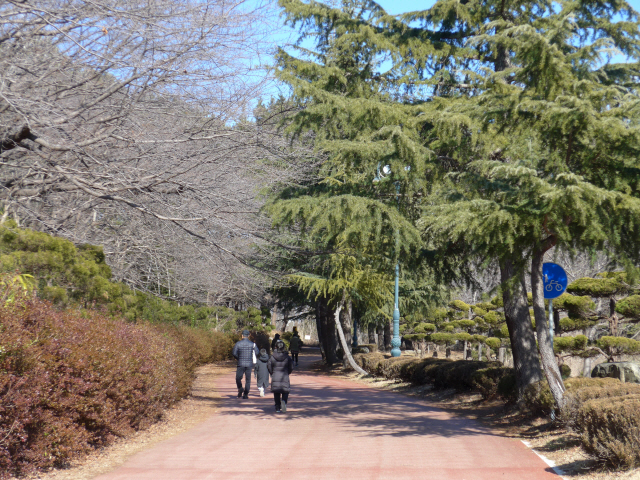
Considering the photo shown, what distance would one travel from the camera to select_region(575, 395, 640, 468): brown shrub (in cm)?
684

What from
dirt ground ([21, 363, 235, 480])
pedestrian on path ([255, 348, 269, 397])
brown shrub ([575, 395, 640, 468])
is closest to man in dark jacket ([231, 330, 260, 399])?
pedestrian on path ([255, 348, 269, 397])

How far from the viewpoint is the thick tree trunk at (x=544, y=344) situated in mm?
10273

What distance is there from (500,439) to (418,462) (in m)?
2.61

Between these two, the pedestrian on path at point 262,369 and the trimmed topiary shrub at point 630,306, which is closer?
the pedestrian on path at point 262,369

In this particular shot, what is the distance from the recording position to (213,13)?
9898mm

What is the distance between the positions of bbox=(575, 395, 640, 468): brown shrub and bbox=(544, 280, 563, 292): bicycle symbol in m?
3.33

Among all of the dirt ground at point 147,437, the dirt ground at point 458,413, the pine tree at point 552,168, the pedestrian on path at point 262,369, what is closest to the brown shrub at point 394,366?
the dirt ground at point 458,413

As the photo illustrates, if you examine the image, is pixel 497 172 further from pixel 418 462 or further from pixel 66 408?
pixel 66 408

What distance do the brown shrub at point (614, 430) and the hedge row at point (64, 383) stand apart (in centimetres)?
629

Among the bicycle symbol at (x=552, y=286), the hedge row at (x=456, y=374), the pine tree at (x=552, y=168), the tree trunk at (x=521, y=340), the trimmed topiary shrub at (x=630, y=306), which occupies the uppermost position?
the pine tree at (x=552, y=168)

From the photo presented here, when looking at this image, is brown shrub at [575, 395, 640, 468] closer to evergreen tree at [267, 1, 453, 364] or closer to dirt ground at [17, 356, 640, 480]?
dirt ground at [17, 356, 640, 480]

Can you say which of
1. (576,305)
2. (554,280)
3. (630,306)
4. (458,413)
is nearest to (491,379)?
(458,413)

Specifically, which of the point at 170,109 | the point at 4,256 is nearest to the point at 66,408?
the point at 4,256

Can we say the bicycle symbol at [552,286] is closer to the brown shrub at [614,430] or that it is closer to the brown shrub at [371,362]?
the brown shrub at [614,430]
